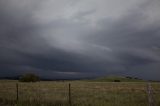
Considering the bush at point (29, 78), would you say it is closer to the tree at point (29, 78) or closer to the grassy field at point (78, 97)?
the tree at point (29, 78)

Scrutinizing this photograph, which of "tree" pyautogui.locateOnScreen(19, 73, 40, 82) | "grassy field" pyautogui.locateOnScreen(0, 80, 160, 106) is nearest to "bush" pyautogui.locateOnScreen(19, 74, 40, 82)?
"tree" pyautogui.locateOnScreen(19, 73, 40, 82)

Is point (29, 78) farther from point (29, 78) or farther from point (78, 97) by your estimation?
point (78, 97)

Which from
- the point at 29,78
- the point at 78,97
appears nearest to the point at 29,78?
the point at 29,78

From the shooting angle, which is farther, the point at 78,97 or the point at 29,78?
the point at 29,78

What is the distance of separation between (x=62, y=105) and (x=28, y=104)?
2.73 meters

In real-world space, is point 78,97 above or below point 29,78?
below

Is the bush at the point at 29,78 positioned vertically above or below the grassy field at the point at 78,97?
above

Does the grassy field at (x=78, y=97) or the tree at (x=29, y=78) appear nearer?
the grassy field at (x=78, y=97)

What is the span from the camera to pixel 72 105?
18500mm

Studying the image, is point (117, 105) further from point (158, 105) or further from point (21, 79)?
point (21, 79)

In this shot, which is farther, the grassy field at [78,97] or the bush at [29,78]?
the bush at [29,78]

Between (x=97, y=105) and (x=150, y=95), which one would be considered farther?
(x=97, y=105)

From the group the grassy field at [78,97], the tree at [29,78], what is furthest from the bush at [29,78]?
the grassy field at [78,97]

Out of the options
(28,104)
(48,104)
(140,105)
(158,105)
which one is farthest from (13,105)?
(158,105)
